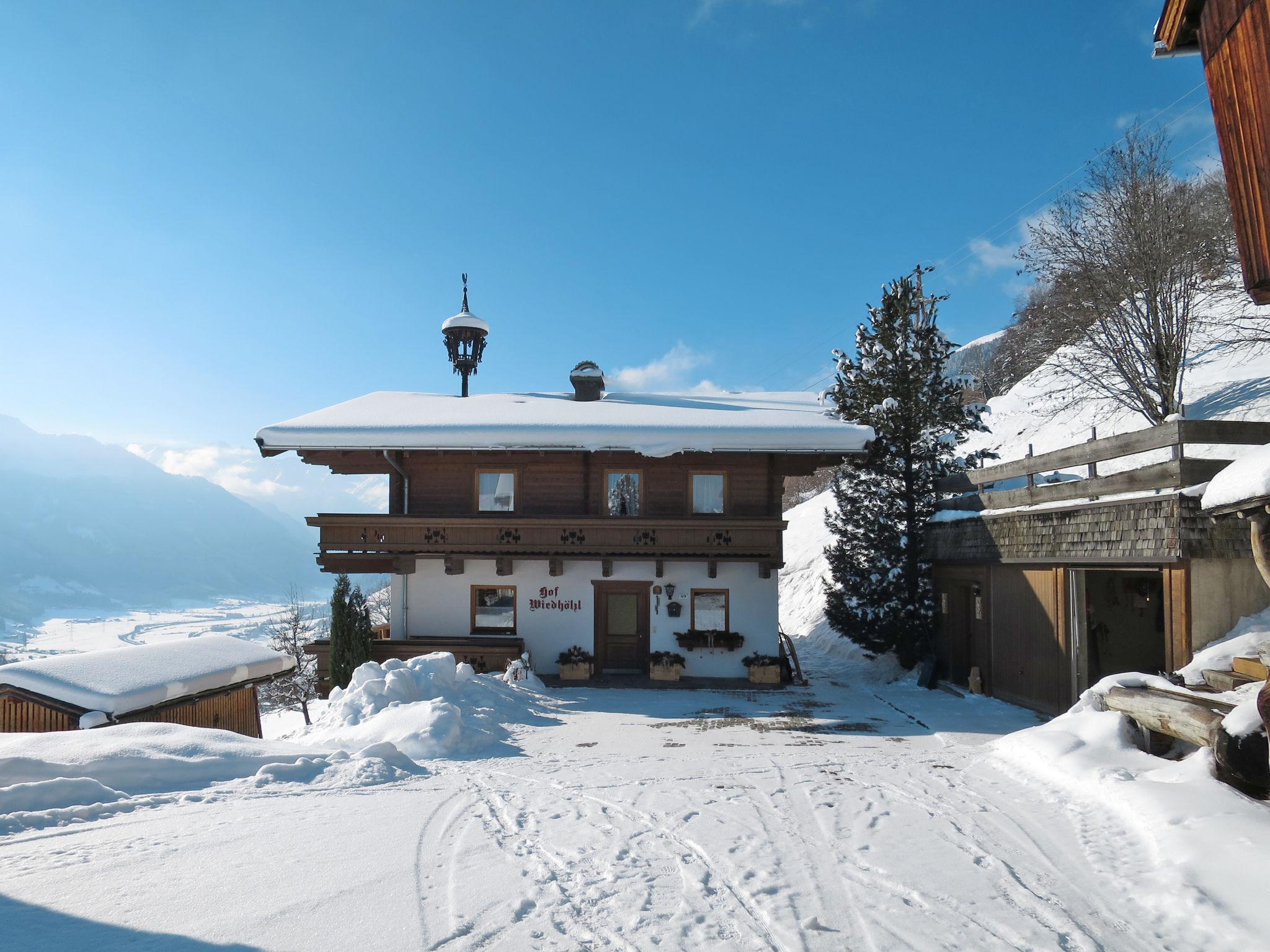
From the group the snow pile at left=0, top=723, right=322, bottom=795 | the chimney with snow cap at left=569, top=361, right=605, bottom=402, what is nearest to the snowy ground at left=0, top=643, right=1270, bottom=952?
the snow pile at left=0, top=723, right=322, bottom=795

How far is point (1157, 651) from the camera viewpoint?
50.9 feet

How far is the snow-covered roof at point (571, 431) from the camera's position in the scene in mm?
18125

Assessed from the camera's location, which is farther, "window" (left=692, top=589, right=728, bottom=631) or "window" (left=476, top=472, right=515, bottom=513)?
"window" (left=476, top=472, right=515, bottom=513)

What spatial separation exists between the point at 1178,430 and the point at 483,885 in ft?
34.3

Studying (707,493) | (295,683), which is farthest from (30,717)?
(295,683)

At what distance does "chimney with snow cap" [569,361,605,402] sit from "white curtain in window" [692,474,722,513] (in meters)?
5.59

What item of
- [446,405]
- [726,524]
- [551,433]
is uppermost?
[446,405]

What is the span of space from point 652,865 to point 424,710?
Result: 615cm

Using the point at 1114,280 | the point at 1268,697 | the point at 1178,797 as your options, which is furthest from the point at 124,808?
the point at 1114,280

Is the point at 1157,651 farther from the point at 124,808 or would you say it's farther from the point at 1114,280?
the point at 124,808

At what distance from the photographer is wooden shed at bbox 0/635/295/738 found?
36.0ft

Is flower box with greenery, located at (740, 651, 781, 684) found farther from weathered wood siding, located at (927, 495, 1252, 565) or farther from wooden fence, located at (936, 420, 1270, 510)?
wooden fence, located at (936, 420, 1270, 510)

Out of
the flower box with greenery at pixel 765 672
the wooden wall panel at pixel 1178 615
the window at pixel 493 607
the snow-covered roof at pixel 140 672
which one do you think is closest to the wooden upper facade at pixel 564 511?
the window at pixel 493 607

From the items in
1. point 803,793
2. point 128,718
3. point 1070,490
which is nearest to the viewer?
point 803,793
